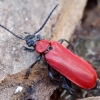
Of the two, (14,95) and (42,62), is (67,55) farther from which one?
(14,95)

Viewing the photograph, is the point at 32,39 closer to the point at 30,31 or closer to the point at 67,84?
the point at 30,31

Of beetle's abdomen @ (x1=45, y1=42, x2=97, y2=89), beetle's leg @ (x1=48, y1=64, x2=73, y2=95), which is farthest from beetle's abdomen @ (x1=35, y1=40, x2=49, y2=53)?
beetle's leg @ (x1=48, y1=64, x2=73, y2=95)

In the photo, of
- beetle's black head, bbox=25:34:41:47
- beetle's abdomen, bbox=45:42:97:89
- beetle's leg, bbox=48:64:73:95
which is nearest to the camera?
beetle's abdomen, bbox=45:42:97:89

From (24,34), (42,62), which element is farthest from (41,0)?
(42,62)

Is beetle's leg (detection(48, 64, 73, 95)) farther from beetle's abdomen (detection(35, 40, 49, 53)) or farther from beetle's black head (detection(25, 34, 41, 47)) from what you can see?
beetle's black head (detection(25, 34, 41, 47))

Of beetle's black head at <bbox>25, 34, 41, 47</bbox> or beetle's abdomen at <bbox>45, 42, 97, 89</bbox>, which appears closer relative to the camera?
beetle's abdomen at <bbox>45, 42, 97, 89</bbox>

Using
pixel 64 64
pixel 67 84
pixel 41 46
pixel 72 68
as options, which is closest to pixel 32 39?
pixel 41 46

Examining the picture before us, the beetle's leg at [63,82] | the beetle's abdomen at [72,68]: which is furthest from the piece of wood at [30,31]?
the beetle's abdomen at [72,68]
